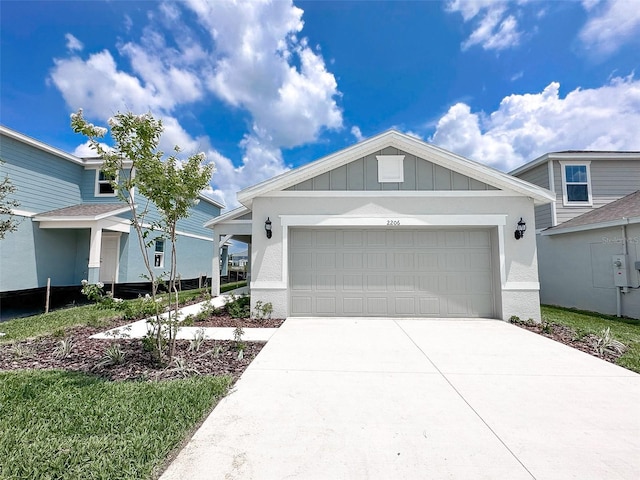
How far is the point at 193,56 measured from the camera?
33.7 ft

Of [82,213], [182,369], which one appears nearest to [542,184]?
[182,369]

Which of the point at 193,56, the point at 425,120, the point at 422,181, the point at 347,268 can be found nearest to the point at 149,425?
the point at 347,268

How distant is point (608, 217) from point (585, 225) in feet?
2.05

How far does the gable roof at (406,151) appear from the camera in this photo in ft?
24.5

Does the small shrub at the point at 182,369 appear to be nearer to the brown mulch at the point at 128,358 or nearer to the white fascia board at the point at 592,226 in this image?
the brown mulch at the point at 128,358

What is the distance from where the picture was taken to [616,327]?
7371 mm

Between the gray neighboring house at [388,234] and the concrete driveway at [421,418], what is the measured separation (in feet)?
8.64

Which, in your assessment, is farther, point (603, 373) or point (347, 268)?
point (347, 268)

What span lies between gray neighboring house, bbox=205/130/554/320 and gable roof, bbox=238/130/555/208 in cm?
3

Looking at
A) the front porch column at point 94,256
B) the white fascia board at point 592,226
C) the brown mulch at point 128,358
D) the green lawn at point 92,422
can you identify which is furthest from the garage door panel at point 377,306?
the front porch column at point 94,256

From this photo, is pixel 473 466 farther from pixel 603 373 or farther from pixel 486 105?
pixel 486 105

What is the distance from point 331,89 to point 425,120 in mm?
4757

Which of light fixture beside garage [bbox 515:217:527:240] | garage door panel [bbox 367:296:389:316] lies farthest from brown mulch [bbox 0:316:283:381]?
light fixture beside garage [bbox 515:217:527:240]

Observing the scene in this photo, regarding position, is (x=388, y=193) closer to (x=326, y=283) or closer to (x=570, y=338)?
(x=326, y=283)
